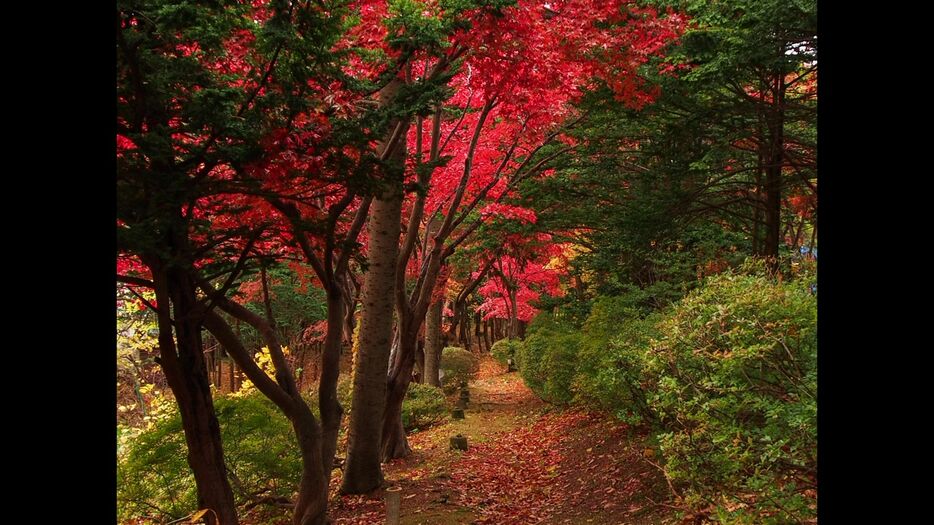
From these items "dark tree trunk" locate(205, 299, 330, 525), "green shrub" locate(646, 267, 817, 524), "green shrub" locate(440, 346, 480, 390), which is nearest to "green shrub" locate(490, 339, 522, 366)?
"green shrub" locate(440, 346, 480, 390)

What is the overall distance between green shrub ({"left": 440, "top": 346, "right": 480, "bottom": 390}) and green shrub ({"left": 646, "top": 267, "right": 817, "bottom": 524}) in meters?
15.1

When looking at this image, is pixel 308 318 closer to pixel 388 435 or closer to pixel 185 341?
pixel 388 435

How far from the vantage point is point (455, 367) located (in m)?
20.3

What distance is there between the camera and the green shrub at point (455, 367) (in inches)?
782

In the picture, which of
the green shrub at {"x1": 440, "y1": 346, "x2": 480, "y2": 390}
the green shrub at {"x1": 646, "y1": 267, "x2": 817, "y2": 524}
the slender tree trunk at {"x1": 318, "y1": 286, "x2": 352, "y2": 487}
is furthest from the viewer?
the green shrub at {"x1": 440, "y1": 346, "x2": 480, "y2": 390}

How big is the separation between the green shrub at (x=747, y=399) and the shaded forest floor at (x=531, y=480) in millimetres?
1123

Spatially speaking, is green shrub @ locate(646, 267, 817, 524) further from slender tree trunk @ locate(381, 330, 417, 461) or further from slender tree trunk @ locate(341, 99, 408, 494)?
slender tree trunk @ locate(381, 330, 417, 461)

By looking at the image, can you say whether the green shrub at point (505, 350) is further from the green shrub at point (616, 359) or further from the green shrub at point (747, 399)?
the green shrub at point (747, 399)

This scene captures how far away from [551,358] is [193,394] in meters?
8.94

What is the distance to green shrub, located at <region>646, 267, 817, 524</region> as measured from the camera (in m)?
3.44

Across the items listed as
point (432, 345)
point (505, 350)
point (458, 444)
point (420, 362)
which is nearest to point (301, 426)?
point (458, 444)

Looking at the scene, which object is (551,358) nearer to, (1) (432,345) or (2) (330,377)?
(1) (432,345)

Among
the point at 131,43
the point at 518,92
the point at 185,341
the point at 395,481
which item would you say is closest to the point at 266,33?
the point at 131,43
